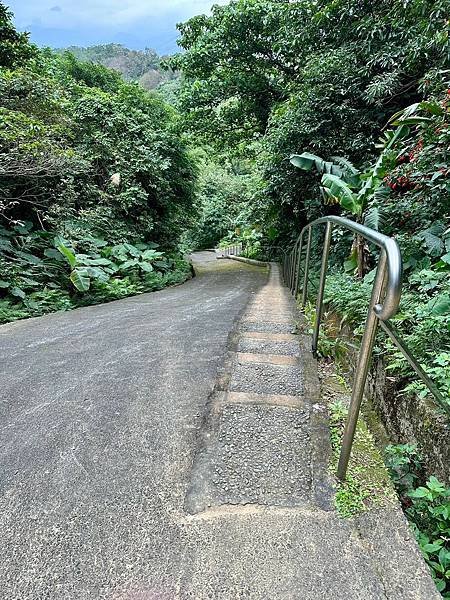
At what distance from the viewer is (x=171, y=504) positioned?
1218mm

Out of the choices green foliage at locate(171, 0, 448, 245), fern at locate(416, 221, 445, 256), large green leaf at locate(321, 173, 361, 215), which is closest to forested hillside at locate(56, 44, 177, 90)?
green foliage at locate(171, 0, 448, 245)

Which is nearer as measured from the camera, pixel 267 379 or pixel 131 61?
pixel 267 379

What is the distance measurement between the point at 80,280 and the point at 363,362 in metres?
5.10

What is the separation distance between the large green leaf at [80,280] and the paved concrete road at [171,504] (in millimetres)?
3413

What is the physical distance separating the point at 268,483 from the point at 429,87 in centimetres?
507

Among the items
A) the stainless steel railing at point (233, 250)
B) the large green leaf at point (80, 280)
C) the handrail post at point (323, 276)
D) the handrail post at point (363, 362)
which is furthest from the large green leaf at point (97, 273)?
the stainless steel railing at point (233, 250)

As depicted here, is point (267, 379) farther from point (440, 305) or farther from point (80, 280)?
point (80, 280)

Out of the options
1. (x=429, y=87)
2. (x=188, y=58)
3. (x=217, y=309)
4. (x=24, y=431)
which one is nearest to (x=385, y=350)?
(x=24, y=431)

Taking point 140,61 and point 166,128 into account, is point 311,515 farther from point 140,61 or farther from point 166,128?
point 140,61

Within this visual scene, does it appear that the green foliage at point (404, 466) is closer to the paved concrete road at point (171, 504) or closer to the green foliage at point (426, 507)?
the green foliage at point (426, 507)

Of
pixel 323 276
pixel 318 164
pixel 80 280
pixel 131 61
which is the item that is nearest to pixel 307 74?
pixel 318 164

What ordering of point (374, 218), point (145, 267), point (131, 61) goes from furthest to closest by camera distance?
point (131, 61) < point (145, 267) < point (374, 218)

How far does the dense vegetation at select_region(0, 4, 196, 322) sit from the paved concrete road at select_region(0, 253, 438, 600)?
3.30m

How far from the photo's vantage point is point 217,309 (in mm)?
4105
